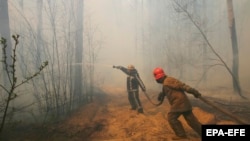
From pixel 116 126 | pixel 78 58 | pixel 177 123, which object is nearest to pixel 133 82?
pixel 116 126

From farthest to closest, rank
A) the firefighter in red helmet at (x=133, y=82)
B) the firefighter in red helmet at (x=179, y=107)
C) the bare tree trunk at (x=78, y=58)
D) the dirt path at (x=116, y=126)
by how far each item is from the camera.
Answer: the bare tree trunk at (x=78, y=58), the firefighter in red helmet at (x=133, y=82), the dirt path at (x=116, y=126), the firefighter in red helmet at (x=179, y=107)

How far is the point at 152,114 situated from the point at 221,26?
24232mm

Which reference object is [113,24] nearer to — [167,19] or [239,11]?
[167,19]

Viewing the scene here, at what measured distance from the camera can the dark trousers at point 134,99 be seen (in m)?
9.86

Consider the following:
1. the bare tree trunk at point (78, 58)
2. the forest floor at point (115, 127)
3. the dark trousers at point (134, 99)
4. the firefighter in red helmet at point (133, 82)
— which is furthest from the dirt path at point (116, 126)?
the bare tree trunk at point (78, 58)

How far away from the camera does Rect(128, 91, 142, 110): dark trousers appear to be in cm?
986

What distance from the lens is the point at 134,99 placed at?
1029 centimetres

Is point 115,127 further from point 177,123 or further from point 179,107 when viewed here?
point 179,107

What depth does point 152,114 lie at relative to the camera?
389 inches

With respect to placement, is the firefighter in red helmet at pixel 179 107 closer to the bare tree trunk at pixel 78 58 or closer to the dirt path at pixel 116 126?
the dirt path at pixel 116 126

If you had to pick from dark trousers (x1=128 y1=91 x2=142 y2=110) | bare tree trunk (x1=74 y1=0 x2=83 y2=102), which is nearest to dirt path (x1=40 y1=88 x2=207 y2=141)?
dark trousers (x1=128 y1=91 x2=142 y2=110)

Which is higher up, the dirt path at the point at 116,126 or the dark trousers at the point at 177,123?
the dark trousers at the point at 177,123

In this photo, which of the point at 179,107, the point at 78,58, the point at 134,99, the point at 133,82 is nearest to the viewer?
the point at 179,107

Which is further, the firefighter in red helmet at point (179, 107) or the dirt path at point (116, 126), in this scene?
the dirt path at point (116, 126)
